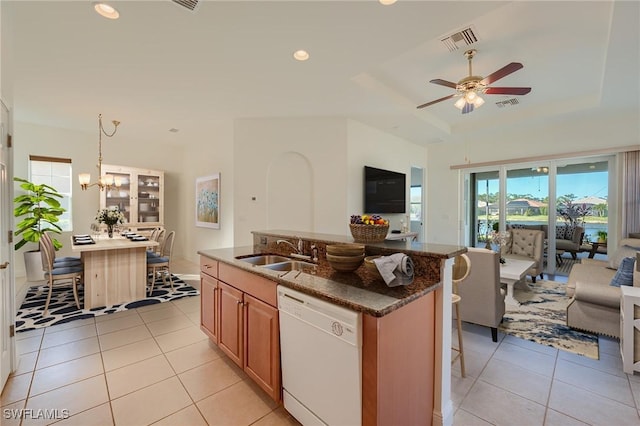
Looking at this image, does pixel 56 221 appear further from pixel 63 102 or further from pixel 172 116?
pixel 172 116

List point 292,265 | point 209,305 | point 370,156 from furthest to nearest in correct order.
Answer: point 370,156
point 209,305
point 292,265

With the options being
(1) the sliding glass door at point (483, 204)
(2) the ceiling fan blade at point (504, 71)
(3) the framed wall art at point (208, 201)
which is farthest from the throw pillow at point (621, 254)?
(3) the framed wall art at point (208, 201)

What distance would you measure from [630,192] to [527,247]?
1.72m

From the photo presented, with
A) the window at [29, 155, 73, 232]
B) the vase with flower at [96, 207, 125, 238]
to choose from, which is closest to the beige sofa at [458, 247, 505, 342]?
the vase with flower at [96, 207, 125, 238]

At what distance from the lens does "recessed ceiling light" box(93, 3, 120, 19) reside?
2.11m

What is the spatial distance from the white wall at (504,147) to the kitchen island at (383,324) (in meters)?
5.20

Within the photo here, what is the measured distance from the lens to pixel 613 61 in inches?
114

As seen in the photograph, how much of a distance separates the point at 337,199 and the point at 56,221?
527cm

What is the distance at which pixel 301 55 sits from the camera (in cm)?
282

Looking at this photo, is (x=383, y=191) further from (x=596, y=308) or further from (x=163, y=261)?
(x=163, y=261)

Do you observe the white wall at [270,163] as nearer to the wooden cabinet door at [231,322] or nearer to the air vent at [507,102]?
the air vent at [507,102]

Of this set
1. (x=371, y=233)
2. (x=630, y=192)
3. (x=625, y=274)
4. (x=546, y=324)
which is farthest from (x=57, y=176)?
(x=630, y=192)

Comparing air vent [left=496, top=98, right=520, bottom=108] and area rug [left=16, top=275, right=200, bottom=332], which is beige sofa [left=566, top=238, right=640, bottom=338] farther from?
area rug [left=16, top=275, right=200, bottom=332]

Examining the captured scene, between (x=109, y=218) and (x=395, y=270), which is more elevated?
(x=109, y=218)
